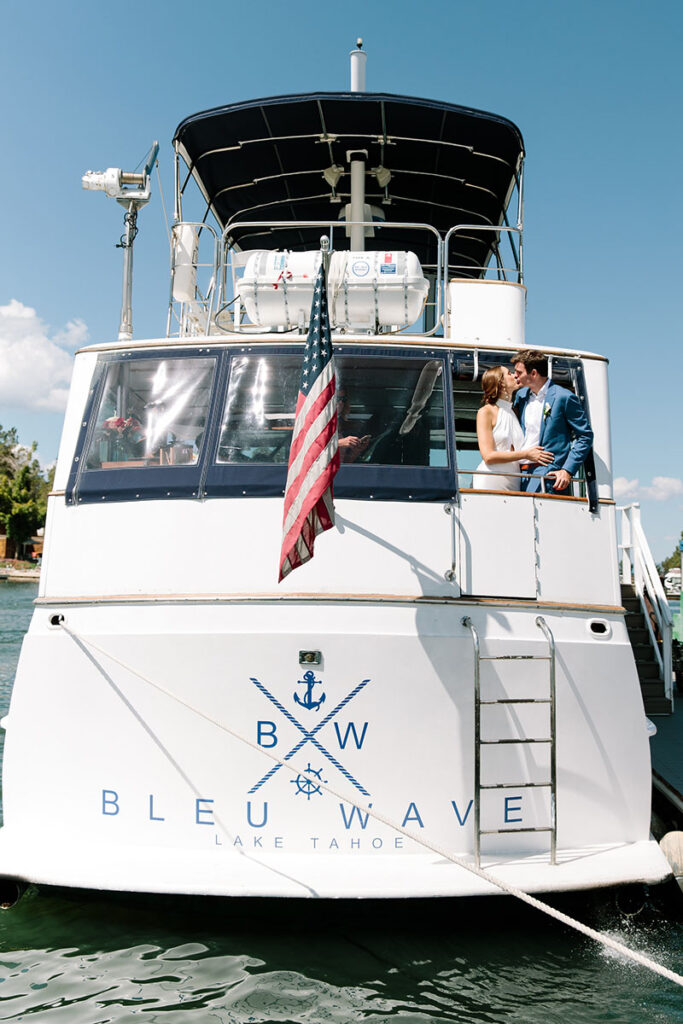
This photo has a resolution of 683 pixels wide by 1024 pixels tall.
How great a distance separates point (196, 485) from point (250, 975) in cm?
250

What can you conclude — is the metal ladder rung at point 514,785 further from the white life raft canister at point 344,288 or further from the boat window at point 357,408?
the white life raft canister at point 344,288

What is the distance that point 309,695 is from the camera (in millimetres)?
4527

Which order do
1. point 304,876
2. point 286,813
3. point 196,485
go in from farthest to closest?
point 196,485
point 286,813
point 304,876

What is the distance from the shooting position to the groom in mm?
5066

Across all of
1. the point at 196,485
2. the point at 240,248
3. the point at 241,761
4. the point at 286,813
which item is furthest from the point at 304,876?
the point at 240,248

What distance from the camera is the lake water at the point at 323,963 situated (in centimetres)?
384

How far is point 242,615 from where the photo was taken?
4.60 m

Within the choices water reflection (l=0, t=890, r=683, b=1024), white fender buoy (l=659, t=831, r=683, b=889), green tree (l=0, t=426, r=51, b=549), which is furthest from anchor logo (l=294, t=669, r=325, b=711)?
green tree (l=0, t=426, r=51, b=549)

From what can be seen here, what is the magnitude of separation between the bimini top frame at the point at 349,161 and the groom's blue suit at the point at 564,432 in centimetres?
293

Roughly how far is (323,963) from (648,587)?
7.15 m

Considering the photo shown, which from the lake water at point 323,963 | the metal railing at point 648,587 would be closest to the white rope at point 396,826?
the lake water at point 323,963

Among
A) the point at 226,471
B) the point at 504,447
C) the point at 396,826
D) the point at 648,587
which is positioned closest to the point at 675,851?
the point at 396,826

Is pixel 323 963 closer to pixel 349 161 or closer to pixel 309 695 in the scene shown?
pixel 309 695

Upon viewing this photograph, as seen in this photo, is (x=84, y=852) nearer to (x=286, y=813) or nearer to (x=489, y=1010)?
(x=286, y=813)
